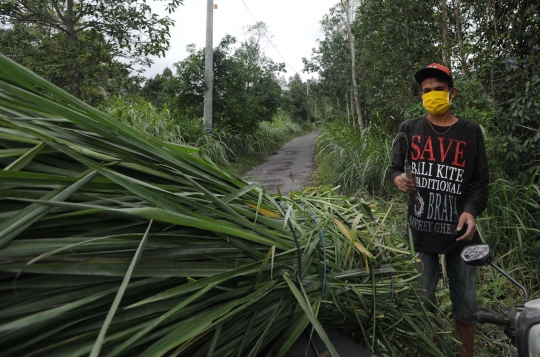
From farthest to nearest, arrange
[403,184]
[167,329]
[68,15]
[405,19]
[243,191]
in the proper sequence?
1. [405,19]
2. [68,15]
3. [403,184]
4. [243,191]
5. [167,329]

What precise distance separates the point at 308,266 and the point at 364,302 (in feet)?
0.83

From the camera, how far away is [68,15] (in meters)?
5.64

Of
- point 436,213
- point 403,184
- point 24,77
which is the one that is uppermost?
point 24,77

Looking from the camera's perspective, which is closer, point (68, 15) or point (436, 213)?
point (436, 213)

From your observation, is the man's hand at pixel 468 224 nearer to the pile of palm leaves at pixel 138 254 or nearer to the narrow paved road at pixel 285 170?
the pile of palm leaves at pixel 138 254

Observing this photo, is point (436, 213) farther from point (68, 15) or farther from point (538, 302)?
point (68, 15)

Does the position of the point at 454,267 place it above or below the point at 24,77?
below

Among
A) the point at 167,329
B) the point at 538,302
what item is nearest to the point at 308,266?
the point at 167,329

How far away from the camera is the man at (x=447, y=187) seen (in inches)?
74.9

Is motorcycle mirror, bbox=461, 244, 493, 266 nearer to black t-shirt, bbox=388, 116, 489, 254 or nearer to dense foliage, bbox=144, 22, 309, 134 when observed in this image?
black t-shirt, bbox=388, 116, 489, 254

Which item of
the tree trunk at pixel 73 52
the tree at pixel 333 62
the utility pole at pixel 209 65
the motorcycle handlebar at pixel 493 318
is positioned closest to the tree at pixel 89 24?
the tree trunk at pixel 73 52

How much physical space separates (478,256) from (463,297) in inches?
36.6

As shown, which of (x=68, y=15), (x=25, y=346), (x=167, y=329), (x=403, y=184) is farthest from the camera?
(x=68, y=15)

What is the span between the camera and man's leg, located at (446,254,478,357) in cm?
192
